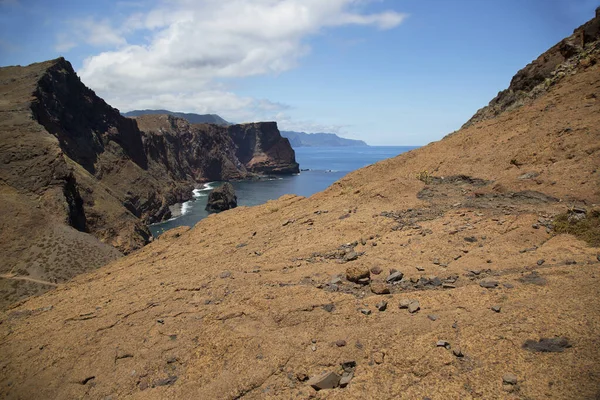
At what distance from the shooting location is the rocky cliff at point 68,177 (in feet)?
93.6

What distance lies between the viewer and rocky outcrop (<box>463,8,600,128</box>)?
16938 mm

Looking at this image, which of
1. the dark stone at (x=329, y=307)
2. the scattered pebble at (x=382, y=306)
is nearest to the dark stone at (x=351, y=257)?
the dark stone at (x=329, y=307)

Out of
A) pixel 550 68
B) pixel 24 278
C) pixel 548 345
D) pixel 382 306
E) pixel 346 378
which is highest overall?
pixel 550 68

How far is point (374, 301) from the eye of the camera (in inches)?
283

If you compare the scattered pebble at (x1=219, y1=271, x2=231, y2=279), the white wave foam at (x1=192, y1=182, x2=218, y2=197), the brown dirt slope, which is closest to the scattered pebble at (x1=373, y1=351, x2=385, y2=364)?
the brown dirt slope

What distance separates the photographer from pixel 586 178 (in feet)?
33.5

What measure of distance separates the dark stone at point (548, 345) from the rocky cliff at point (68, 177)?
2815 cm

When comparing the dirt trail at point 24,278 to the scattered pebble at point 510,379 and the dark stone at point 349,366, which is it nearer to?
the dark stone at point 349,366

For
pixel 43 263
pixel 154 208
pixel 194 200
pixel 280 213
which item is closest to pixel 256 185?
pixel 194 200

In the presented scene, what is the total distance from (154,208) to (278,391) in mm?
83707

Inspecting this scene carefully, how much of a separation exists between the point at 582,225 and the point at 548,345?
4.58m

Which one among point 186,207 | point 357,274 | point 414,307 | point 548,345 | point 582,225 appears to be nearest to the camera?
point 548,345

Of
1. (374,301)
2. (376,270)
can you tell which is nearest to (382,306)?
(374,301)

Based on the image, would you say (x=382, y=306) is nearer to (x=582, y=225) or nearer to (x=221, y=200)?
(x=582, y=225)
